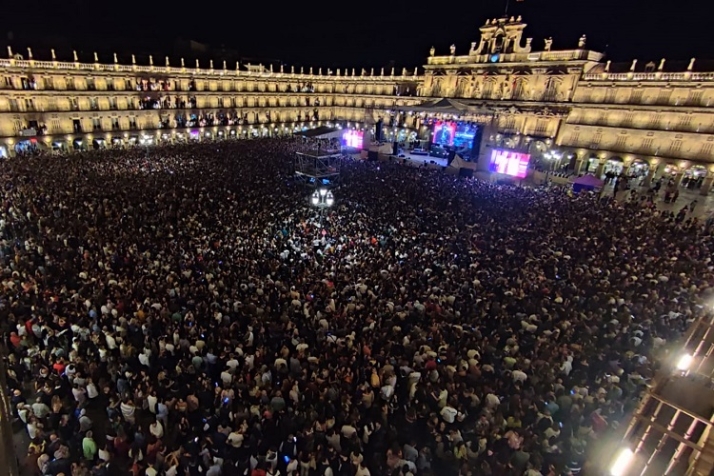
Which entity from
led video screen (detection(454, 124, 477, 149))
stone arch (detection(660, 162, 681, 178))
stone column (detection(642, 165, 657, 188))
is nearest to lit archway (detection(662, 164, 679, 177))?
stone arch (detection(660, 162, 681, 178))

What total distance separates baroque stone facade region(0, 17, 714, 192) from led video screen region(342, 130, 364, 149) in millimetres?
11841

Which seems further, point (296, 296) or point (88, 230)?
point (88, 230)

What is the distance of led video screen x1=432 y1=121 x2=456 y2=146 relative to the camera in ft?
139

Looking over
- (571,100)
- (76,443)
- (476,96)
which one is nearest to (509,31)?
(476,96)

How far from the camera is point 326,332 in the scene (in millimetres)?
10656

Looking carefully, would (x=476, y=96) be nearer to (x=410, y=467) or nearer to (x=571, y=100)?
(x=571, y=100)

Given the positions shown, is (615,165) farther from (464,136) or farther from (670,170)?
(464,136)

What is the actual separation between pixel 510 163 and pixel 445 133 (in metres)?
14.0

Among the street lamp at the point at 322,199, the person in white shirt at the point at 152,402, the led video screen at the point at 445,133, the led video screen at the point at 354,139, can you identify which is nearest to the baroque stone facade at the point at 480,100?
the led video screen at the point at 445,133

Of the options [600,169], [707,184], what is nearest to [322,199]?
[600,169]

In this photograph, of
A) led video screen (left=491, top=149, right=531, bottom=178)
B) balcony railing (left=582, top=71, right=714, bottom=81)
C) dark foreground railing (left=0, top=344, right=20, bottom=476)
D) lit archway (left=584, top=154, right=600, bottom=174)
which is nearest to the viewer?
dark foreground railing (left=0, top=344, right=20, bottom=476)

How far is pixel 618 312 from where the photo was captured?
11836 millimetres

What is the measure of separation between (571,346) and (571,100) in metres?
39.6

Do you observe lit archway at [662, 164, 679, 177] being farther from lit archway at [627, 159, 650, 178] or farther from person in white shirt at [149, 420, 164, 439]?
person in white shirt at [149, 420, 164, 439]
